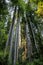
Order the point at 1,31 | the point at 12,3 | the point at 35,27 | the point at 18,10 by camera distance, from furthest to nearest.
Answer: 1. the point at 1,31
2. the point at 35,27
3. the point at 18,10
4. the point at 12,3

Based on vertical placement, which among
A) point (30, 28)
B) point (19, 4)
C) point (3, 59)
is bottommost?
point (3, 59)

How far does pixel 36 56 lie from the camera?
14.1 meters

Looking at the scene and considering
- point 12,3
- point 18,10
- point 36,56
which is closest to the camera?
point 12,3

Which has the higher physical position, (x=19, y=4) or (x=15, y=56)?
(x=19, y=4)

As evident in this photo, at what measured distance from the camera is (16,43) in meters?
11.8

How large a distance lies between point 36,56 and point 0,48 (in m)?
4.43

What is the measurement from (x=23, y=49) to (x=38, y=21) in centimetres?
551

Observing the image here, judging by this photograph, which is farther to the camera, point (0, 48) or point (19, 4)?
point (0, 48)

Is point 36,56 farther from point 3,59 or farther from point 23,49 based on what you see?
point 23,49

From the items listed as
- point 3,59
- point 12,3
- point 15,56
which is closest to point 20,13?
point 12,3

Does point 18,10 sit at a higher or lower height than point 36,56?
higher

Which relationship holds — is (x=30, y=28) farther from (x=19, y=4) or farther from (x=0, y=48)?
(x=0, y=48)

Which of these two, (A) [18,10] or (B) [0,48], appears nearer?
(A) [18,10]

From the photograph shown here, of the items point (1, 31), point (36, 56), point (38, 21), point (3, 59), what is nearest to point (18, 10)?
point (36, 56)
